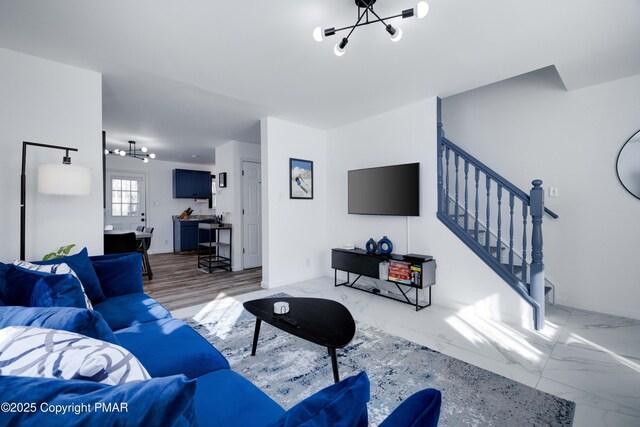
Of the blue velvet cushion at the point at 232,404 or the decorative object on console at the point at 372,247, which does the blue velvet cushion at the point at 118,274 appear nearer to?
the blue velvet cushion at the point at 232,404

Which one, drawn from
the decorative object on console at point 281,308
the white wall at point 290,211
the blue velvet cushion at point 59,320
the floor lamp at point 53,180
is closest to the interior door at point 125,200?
the white wall at point 290,211

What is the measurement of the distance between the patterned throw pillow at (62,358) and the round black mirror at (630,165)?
13.9ft

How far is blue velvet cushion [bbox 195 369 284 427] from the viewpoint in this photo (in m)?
1.00

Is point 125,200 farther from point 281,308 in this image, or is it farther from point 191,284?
point 281,308

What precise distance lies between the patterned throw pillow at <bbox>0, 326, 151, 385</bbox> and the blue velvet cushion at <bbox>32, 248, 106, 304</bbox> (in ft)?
5.15

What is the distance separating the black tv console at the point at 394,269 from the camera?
3.27 meters

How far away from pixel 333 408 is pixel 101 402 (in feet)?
1.29

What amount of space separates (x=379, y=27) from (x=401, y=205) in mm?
2089

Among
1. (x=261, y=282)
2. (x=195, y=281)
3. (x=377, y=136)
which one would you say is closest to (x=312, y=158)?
(x=377, y=136)

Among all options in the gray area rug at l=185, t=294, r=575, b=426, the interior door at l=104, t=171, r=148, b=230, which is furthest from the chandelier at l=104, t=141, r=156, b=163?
the gray area rug at l=185, t=294, r=575, b=426

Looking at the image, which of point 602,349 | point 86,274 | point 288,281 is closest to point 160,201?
point 288,281

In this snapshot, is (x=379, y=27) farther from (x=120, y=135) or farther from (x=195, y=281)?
(x=120, y=135)

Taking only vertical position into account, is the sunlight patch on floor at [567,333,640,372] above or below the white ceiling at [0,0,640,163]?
below

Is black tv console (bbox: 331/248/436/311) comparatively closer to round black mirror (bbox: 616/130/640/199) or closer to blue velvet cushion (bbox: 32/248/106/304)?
round black mirror (bbox: 616/130/640/199)
